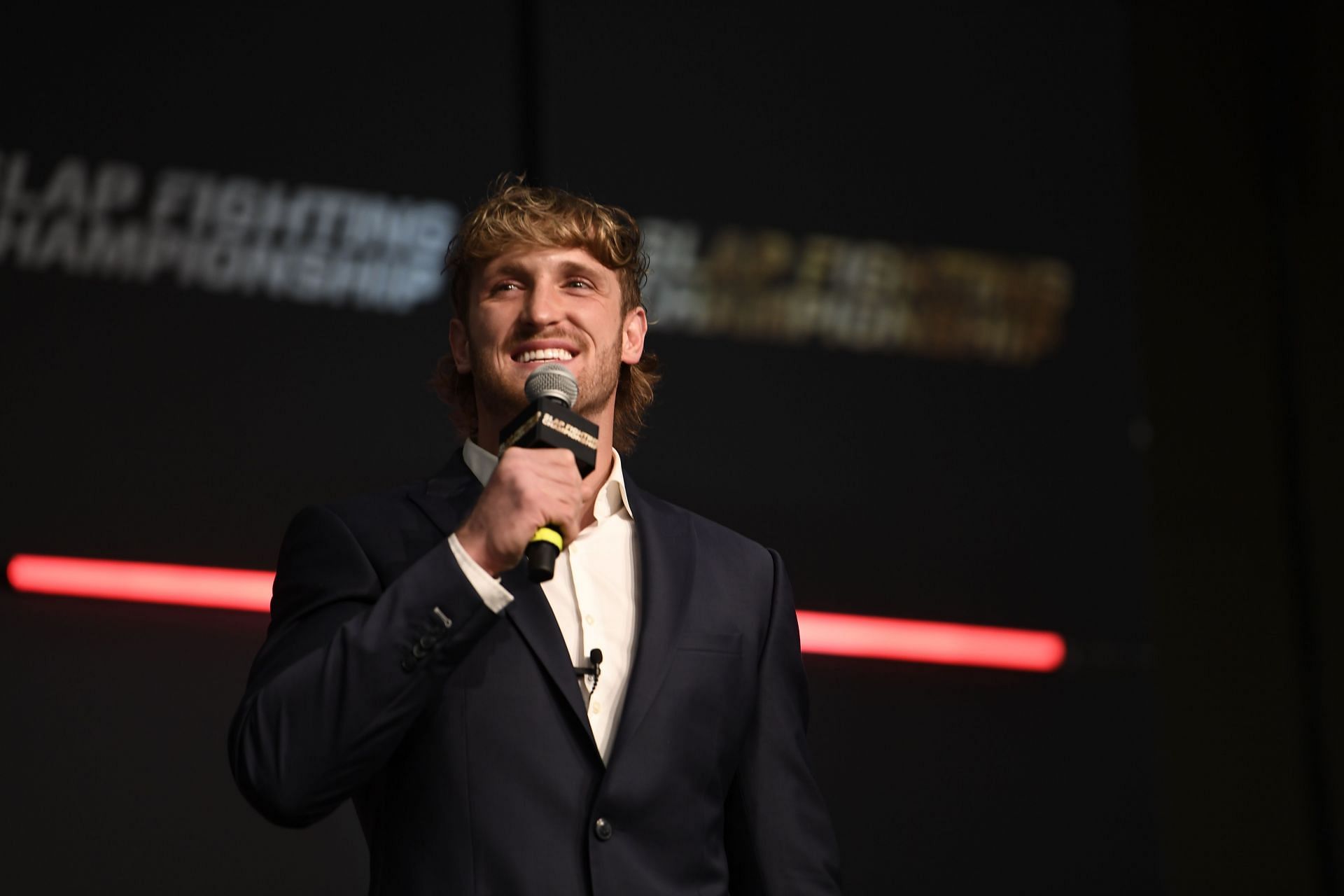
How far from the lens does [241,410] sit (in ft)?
10.8

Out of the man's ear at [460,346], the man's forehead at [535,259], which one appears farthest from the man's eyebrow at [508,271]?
the man's ear at [460,346]

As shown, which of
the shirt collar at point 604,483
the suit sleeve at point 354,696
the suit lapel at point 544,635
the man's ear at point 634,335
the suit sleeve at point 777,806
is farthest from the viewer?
the man's ear at point 634,335

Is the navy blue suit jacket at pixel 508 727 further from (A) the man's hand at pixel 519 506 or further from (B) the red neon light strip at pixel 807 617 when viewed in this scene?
(B) the red neon light strip at pixel 807 617

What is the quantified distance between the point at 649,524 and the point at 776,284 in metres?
1.65

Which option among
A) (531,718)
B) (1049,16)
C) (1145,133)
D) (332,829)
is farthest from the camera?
(1145,133)

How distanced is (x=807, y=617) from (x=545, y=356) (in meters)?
1.59

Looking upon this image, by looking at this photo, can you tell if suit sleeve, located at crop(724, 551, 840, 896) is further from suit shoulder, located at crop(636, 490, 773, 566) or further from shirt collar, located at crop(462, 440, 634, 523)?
Answer: shirt collar, located at crop(462, 440, 634, 523)

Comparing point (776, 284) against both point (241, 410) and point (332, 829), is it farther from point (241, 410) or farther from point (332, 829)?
point (332, 829)

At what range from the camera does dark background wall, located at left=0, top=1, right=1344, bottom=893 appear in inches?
124

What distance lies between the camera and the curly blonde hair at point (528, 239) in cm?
225

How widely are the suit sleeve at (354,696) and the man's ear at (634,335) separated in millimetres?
692

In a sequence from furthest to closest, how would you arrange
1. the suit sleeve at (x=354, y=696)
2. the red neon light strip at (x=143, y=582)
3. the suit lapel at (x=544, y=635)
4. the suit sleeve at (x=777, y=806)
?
the red neon light strip at (x=143, y=582) < the suit sleeve at (x=777, y=806) < the suit lapel at (x=544, y=635) < the suit sleeve at (x=354, y=696)

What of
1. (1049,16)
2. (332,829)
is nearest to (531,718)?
(332,829)

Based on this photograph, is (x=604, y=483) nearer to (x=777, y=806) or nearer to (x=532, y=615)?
(x=532, y=615)
